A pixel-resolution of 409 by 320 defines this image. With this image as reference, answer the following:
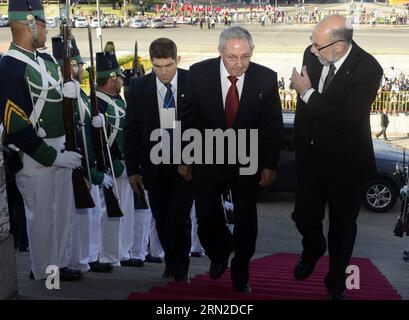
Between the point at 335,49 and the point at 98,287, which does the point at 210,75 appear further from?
the point at 98,287

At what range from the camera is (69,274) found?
457 cm

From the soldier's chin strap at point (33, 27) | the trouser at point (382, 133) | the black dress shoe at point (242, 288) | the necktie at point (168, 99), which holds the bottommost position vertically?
the trouser at point (382, 133)

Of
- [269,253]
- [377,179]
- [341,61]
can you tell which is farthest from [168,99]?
[377,179]

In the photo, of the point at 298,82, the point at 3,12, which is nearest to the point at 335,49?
the point at 298,82

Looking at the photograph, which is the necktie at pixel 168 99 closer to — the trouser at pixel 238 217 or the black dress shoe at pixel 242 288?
the trouser at pixel 238 217

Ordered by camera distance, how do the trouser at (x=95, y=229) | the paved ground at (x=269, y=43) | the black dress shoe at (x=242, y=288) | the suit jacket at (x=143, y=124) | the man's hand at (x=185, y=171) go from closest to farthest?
1. the black dress shoe at (x=242, y=288)
2. the man's hand at (x=185, y=171)
3. the suit jacket at (x=143, y=124)
4. the trouser at (x=95, y=229)
5. the paved ground at (x=269, y=43)

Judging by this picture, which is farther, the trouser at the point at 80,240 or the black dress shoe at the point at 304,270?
the trouser at the point at 80,240

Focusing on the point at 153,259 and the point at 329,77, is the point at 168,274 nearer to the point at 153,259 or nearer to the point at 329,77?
the point at 153,259

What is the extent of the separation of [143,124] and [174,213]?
2.17 ft

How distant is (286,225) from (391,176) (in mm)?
2160

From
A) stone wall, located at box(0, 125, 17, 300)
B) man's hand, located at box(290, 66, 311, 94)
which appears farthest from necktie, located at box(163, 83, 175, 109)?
stone wall, located at box(0, 125, 17, 300)

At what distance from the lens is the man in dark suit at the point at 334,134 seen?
392 centimetres

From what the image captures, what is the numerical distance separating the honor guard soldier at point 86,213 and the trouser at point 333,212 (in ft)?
5.20

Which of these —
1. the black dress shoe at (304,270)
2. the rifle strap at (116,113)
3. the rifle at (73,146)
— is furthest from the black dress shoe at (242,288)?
the rifle strap at (116,113)
